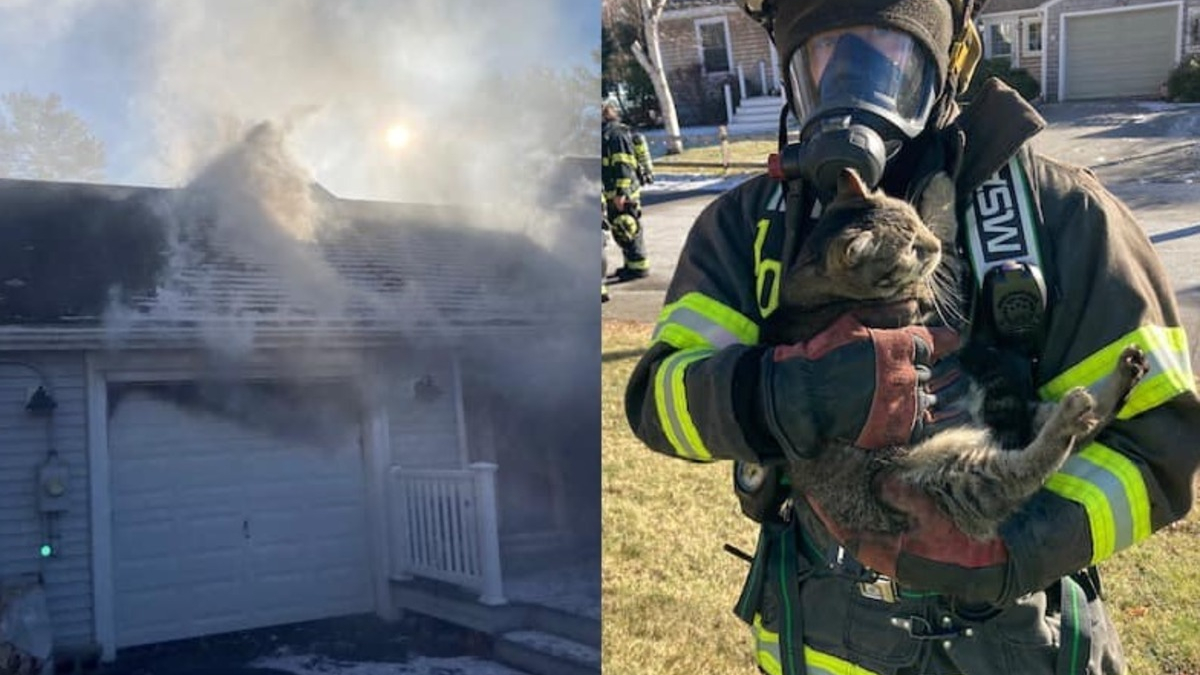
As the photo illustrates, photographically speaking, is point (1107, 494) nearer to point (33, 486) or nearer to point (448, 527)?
point (448, 527)

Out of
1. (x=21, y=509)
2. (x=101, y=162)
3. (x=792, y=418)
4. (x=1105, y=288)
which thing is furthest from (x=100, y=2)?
(x=1105, y=288)

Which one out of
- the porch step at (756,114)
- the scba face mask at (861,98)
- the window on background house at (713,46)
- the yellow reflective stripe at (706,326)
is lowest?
the yellow reflective stripe at (706,326)

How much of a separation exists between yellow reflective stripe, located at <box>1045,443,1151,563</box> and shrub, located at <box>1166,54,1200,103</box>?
20.3 meters

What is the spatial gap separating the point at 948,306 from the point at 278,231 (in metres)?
1.20

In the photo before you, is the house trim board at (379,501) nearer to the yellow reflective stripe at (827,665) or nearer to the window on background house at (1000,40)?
the yellow reflective stripe at (827,665)

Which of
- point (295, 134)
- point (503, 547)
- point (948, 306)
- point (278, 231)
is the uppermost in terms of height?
point (295, 134)

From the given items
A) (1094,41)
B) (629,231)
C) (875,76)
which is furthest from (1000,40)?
(875,76)

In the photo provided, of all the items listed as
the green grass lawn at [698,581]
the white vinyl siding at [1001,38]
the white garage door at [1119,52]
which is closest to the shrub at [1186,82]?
the white garage door at [1119,52]

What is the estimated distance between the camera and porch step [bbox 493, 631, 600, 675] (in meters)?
2.42

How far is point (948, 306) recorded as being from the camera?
5.84 feet

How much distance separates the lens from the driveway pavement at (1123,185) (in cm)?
964

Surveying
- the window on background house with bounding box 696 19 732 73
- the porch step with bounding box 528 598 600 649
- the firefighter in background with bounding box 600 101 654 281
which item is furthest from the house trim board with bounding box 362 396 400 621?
the window on background house with bounding box 696 19 732 73

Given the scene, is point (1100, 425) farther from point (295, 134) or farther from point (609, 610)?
point (609, 610)

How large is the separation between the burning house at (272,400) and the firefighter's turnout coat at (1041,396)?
50 cm
